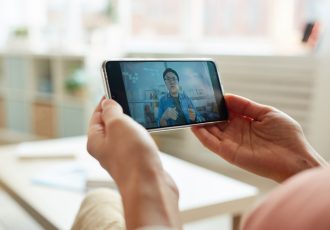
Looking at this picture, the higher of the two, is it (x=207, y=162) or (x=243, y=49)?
(x=243, y=49)

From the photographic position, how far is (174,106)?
822mm

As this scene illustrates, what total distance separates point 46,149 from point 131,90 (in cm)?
105

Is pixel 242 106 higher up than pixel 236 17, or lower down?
lower down

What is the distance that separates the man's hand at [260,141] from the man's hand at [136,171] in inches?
11.2

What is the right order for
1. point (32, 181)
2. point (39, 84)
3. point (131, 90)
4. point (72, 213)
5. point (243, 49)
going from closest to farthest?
point (131, 90) < point (72, 213) < point (32, 181) < point (243, 49) < point (39, 84)

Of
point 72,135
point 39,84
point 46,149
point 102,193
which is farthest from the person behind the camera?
point 39,84

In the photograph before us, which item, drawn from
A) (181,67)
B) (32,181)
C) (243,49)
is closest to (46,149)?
(32,181)

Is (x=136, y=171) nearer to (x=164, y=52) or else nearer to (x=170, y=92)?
(x=170, y=92)

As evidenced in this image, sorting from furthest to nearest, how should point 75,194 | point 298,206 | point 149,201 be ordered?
point 75,194 < point 149,201 < point 298,206

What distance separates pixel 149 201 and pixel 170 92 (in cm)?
35

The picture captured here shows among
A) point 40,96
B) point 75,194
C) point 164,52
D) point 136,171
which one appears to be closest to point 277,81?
point 164,52

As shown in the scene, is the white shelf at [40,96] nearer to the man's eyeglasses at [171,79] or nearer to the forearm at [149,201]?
the man's eyeglasses at [171,79]

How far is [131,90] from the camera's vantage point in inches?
30.6

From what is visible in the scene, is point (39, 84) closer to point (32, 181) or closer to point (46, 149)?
point (46, 149)
